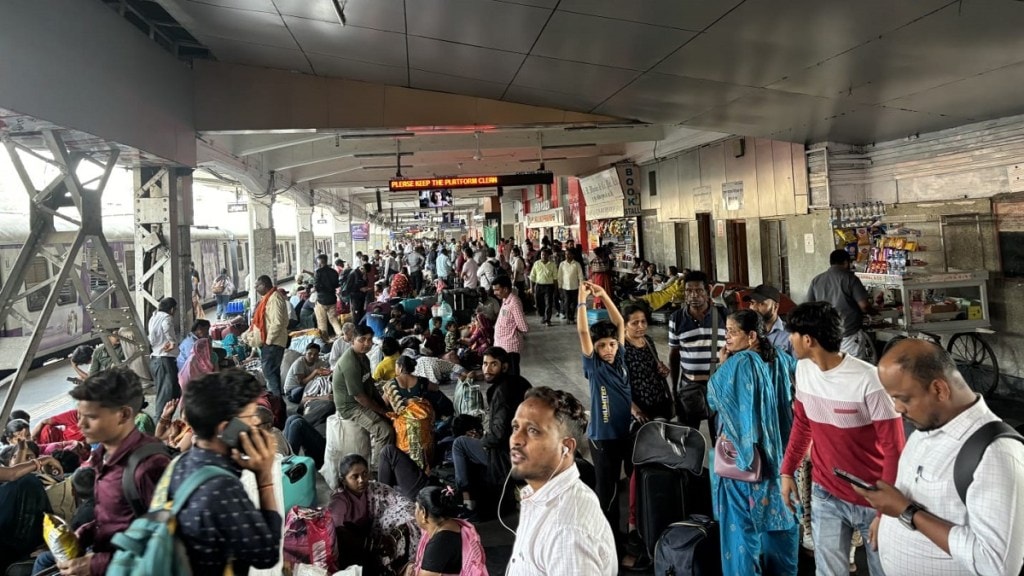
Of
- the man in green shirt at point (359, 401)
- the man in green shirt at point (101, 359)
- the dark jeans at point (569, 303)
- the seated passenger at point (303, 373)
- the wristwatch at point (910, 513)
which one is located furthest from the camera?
the dark jeans at point (569, 303)

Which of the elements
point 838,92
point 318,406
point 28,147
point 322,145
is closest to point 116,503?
point 318,406

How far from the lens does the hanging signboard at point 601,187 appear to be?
1564cm

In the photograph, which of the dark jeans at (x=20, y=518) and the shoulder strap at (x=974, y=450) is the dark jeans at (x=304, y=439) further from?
the shoulder strap at (x=974, y=450)

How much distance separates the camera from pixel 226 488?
1.78 m

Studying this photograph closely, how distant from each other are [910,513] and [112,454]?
114 inches

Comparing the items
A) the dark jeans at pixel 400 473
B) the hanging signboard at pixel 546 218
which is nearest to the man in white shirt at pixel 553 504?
the dark jeans at pixel 400 473

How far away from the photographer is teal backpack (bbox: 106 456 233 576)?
1641mm

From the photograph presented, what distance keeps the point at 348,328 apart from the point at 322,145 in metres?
7.62

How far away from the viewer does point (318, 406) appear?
6.49 metres

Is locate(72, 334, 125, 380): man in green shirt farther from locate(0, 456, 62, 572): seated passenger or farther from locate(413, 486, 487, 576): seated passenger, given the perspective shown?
locate(413, 486, 487, 576): seated passenger

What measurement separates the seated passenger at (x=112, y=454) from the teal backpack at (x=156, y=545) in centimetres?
71

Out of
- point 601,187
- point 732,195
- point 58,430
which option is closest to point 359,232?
point 601,187

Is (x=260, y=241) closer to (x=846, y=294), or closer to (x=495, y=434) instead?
(x=495, y=434)

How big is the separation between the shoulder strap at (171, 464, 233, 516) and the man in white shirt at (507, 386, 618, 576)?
0.89 meters
